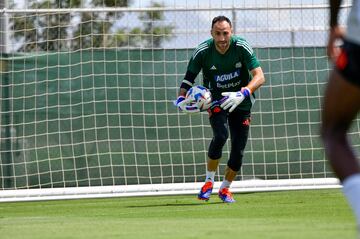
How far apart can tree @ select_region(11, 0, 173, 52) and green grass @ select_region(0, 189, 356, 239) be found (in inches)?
124

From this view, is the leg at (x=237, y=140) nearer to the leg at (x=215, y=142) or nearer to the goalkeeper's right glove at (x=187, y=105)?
the leg at (x=215, y=142)

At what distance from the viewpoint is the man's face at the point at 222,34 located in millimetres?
10469

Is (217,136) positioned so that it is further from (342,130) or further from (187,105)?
(342,130)

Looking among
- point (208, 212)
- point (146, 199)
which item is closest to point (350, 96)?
point (208, 212)

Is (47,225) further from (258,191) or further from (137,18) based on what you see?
(137,18)

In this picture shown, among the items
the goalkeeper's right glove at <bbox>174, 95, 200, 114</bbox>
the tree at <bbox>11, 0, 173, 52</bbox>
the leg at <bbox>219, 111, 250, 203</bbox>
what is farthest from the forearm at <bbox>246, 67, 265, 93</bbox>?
the tree at <bbox>11, 0, 173, 52</bbox>

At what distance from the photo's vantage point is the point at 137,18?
1433 centimetres

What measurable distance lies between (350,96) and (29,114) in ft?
33.5

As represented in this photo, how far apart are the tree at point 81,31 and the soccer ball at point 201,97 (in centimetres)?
329

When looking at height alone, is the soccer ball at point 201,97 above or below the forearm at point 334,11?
below

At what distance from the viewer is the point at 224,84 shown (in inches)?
421

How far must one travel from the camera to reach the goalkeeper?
34.4 ft

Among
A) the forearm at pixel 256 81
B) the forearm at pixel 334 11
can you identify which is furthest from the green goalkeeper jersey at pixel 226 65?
the forearm at pixel 334 11

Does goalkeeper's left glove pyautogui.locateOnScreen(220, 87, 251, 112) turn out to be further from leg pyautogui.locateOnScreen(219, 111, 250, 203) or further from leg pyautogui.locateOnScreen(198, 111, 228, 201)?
leg pyautogui.locateOnScreen(219, 111, 250, 203)
